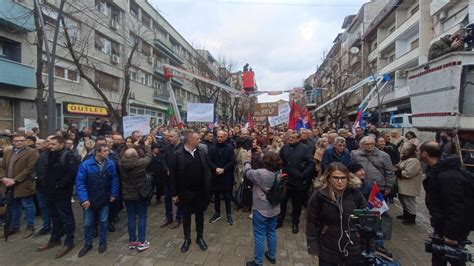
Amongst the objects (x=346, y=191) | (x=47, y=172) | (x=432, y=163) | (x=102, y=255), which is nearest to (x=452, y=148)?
(x=432, y=163)

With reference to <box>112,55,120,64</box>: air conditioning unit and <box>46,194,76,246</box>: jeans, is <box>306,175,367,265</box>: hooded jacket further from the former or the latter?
<box>112,55,120,64</box>: air conditioning unit

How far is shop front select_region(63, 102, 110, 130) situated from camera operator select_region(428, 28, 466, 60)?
2214 cm

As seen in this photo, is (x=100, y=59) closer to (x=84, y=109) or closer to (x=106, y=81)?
(x=106, y=81)

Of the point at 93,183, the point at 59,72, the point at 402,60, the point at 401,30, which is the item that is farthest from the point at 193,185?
the point at 401,30

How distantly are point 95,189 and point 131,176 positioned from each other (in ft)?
1.96

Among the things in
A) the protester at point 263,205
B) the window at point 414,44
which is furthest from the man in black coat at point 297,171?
the window at point 414,44

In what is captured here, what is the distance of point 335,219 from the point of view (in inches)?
105

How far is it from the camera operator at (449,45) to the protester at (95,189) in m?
6.08

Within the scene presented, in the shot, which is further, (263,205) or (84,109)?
(84,109)

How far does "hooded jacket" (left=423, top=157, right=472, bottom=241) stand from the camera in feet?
9.05

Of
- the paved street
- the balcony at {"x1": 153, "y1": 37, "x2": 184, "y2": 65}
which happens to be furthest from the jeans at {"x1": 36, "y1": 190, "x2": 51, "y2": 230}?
the balcony at {"x1": 153, "y1": 37, "x2": 184, "y2": 65}

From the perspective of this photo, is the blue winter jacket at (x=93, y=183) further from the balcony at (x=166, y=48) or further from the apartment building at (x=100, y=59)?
the balcony at (x=166, y=48)

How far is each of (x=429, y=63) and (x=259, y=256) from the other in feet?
14.8

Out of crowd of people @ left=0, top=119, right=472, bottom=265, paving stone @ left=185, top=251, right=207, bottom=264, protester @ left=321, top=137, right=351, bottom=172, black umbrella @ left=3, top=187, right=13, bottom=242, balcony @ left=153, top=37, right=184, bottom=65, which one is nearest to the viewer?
crowd of people @ left=0, top=119, right=472, bottom=265
